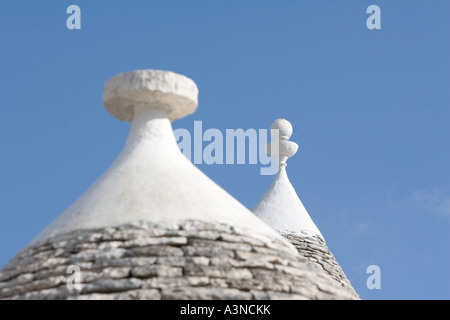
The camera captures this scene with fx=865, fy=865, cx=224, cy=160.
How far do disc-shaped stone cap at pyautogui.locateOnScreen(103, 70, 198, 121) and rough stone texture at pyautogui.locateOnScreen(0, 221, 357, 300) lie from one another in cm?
179

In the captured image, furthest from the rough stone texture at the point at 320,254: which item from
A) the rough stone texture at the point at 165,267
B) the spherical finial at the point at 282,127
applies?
the rough stone texture at the point at 165,267

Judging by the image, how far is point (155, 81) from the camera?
919 cm

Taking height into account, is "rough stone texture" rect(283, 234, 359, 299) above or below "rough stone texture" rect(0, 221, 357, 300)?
above

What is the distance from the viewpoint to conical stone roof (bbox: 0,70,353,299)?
746 cm

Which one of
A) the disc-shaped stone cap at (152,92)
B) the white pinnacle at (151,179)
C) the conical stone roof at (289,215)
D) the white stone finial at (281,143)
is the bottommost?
the white pinnacle at (151,179)

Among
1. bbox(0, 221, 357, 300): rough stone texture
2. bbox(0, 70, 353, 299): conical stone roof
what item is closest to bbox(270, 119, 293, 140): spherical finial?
bbox(0, 70, 353, 299): conical stone roof

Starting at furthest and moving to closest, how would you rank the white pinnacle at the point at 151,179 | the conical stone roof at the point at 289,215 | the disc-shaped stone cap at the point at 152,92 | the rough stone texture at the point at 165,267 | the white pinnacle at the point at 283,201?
1. the white pinnacle at the point at 283,201
2. the conical stone roof at the point at 289,215
3. the disc-shaped stone cap at the point at 152,92
4. the white pinnacle at the point at 151,179
5. the rough stone texture at the point at 165,267

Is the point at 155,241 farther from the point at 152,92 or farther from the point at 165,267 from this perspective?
the point at 152,92

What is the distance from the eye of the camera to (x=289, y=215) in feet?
51.4

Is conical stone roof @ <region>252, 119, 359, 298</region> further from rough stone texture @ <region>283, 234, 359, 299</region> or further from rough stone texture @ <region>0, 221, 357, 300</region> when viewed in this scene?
rough stone texture @ <region>0, 221, 357, 300</region>

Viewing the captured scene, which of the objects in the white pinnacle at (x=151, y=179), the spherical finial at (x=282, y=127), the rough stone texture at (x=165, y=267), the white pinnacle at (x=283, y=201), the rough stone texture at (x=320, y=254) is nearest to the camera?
the rough stone texture at (x=165, y=267)

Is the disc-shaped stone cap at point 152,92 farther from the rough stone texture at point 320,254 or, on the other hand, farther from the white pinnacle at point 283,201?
the white pinnacle at point 283,201

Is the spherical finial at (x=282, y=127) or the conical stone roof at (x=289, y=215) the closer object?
the conical stone roof at (x=289, y=215)

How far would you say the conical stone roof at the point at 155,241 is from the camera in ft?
24.5
